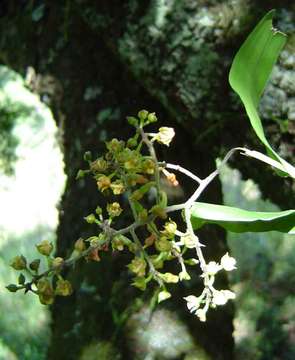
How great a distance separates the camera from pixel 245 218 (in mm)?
507

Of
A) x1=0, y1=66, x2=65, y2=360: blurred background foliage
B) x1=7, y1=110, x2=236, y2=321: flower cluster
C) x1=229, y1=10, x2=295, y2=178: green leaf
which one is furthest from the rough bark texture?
x1=0, y1=66, x2=65, y2=360: blurred background foliage

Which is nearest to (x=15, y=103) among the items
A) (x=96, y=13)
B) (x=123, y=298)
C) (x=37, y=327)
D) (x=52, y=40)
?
(x=37, y=327)

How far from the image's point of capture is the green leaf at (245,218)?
20.1 inches

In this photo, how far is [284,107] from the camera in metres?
0.87

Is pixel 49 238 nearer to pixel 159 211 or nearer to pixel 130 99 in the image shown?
pixel 130 99

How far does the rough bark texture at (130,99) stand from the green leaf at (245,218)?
37 centimetres


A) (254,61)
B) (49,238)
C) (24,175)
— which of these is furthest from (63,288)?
(24,175)

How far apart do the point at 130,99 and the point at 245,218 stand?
0.78 metres

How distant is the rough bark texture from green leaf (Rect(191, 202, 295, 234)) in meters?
0.37

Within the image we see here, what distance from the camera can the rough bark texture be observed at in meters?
0.96

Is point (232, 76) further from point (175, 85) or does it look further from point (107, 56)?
point (107, 56)

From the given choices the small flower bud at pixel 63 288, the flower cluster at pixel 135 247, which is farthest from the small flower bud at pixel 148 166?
the small flower bud at pixel 63 288

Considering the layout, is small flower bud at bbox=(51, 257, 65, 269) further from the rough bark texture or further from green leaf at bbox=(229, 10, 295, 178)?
the rough bark texture

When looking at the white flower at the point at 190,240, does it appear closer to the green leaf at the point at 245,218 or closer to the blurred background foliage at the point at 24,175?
the green leaf at the point at 245,218
